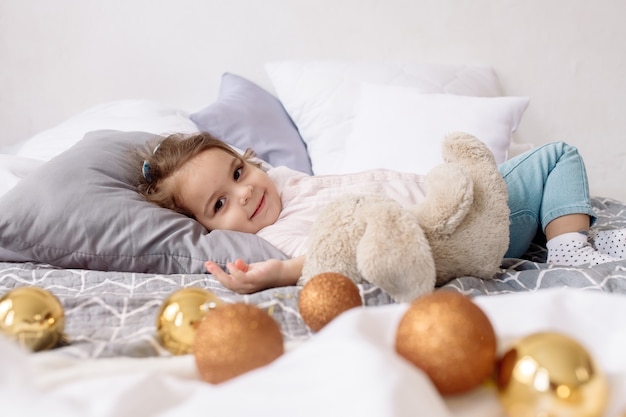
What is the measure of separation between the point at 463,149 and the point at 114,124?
1.07 m

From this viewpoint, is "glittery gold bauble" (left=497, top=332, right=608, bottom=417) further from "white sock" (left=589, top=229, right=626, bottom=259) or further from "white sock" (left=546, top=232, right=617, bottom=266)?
"white sock" (left=589, top=229, right=626, bottom=259)

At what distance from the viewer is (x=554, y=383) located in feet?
1.66

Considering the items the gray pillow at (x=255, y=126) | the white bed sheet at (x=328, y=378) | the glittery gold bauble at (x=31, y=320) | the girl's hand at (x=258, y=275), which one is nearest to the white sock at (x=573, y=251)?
the girl's hand at (x=258, y=275)

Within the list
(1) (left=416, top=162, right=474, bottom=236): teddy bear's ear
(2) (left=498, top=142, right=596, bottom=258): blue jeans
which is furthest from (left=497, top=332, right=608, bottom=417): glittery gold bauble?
(2) (left=498, top=142, right=596, bottom=258): blue jeans

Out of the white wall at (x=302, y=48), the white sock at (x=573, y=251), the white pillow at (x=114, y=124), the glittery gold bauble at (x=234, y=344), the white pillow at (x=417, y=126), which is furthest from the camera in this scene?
the white wall at (x=302, y=48)

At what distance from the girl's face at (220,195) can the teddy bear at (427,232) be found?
1.09 feet

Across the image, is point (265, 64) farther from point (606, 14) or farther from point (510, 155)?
point (606, 14)

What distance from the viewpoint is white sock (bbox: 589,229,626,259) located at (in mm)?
1324

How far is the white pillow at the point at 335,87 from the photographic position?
191 centimetres

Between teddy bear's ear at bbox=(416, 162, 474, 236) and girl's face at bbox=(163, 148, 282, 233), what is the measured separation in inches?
16.7

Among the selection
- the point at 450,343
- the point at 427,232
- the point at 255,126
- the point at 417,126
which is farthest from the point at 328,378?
the point at 255,126

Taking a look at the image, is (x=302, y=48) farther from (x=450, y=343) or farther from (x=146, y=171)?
(x=450, y=343)

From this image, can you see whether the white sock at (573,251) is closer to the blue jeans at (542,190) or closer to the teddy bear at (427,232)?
the blue jeans at (542,190)

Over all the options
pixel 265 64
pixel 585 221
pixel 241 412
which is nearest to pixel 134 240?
pixel 241 412
